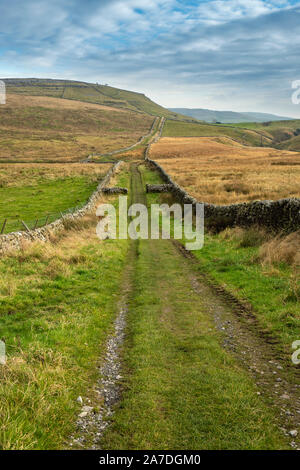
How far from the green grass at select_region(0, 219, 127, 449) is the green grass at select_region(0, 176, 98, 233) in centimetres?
997

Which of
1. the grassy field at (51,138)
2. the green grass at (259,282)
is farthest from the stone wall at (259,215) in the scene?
the grassy field at (51,138)

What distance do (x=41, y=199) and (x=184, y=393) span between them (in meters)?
37.7

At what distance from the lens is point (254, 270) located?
48.0 ft

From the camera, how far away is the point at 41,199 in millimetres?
41312

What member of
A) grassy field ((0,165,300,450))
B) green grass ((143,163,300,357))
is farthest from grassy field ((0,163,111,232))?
green grass ((143,163,300,357))

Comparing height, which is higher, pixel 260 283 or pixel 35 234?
pixel 35 234

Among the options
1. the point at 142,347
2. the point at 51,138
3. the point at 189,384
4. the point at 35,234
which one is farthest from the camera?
the point at 51,138

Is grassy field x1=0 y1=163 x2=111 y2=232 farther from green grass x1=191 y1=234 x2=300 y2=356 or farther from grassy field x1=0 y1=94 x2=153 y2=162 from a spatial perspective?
grassy field x1=0 y1=94 x2=153 y2=162

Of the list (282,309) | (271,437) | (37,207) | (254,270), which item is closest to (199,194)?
(37,207)

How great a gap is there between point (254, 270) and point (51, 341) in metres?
9.22

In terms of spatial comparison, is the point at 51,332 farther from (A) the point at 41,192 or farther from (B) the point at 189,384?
(A) the point at 41,192

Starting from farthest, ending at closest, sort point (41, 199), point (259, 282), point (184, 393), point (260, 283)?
point (41, 199) < point (259, 282) < point (260, 283) < point (184, 393)

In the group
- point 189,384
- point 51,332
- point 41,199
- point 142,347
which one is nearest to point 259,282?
point 142,347

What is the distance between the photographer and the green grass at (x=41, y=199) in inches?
1231
